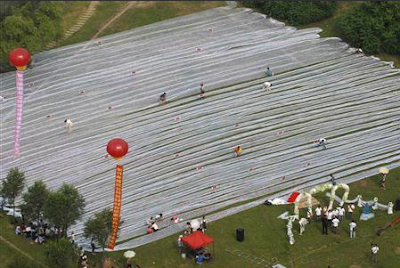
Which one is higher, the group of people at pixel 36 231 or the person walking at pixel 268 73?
the person walking at pixel 268 73

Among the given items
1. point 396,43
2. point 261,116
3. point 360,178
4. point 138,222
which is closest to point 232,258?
point 138,222

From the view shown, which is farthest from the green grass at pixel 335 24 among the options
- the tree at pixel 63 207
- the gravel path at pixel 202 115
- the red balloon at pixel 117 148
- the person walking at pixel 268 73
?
the tree at pixel 63 207

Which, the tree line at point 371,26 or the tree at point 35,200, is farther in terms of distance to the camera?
the tree line at point 371,26

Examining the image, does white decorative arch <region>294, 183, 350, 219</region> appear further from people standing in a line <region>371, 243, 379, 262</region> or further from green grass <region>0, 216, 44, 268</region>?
green grass <region>0, 216, 44, 268</region>

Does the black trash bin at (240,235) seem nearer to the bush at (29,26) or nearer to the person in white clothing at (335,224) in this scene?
the person in white clothing at (335,224)

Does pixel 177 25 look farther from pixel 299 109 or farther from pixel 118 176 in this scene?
pixel 118 176

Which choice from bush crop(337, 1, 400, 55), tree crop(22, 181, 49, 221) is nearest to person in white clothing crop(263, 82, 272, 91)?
bush crop(337, 1, 400, 55)


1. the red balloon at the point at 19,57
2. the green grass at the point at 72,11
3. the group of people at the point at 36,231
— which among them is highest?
the red balloon at the point at 19,57
